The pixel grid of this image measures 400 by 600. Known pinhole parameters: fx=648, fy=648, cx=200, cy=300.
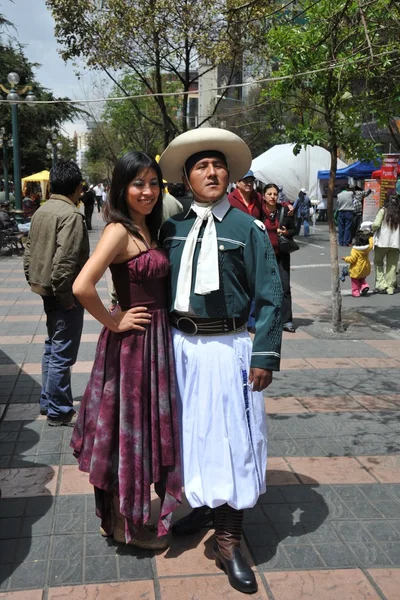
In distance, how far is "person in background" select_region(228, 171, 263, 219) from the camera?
6867 millimetres

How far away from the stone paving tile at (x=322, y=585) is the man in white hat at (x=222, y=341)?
0.14m

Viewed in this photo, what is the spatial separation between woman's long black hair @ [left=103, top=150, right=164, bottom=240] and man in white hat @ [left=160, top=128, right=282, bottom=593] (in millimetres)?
143

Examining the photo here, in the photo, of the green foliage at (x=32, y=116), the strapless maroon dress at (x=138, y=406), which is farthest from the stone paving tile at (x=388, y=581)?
the green foliage at (x=32, y=116)

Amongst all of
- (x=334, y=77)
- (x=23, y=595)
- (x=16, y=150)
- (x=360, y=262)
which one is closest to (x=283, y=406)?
(x=23, y=595)

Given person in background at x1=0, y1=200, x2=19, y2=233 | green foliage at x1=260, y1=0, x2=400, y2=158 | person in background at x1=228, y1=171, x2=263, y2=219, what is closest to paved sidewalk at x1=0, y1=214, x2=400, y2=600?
person in background at x1=228, y1=171, x2=263, y2=219

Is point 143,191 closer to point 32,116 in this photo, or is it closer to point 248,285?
point 248,285

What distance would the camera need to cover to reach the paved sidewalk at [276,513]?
282cm

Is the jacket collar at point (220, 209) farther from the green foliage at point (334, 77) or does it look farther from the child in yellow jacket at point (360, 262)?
the child in yellow jacket at point (360, 262)

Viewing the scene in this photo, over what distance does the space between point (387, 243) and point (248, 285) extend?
8694mm

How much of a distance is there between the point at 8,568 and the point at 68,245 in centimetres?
215

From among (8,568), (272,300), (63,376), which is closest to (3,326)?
(63,376)

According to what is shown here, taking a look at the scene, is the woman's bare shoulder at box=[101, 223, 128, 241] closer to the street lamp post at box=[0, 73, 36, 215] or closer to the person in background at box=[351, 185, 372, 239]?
the street lamp post at box=[0, 73, 36, 215]

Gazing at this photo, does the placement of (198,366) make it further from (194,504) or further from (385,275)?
(385,275)

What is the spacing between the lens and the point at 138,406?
2850 millimetres
